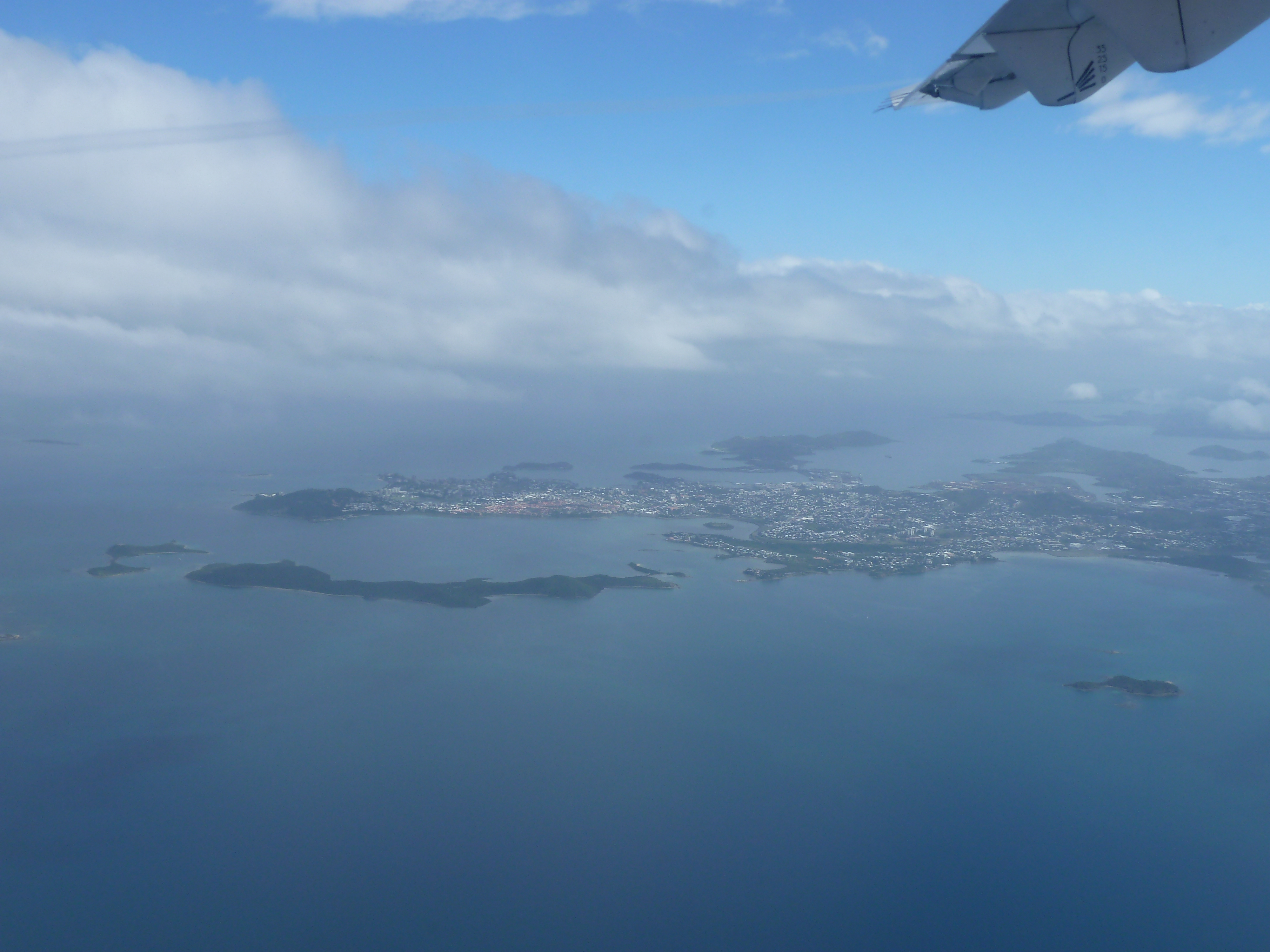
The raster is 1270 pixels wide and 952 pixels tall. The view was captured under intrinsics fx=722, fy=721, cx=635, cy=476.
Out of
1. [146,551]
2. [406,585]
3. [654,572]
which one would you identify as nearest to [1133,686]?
[654,572]

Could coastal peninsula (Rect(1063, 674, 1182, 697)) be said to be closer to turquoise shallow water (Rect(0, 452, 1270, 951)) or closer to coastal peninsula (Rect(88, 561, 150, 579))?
turquoise shallow water (Rect(0, 452, 1270, 951))

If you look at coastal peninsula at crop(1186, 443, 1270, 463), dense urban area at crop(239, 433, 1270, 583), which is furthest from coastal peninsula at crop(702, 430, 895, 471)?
coastal peninsula at crop(1186, 443, 1270, 463)

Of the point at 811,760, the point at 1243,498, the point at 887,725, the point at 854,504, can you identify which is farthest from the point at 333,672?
the point at 1243,498

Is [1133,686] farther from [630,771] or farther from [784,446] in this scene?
[784,446]

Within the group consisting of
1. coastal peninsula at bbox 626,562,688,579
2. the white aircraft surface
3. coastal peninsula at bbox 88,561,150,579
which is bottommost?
coastal peninsula at bbox 626,562,688,579

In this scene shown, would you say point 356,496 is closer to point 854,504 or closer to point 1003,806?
point 854,504

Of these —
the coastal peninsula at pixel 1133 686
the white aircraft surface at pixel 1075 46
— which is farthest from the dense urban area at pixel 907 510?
the white aircraft surface at pixel 1075 46
